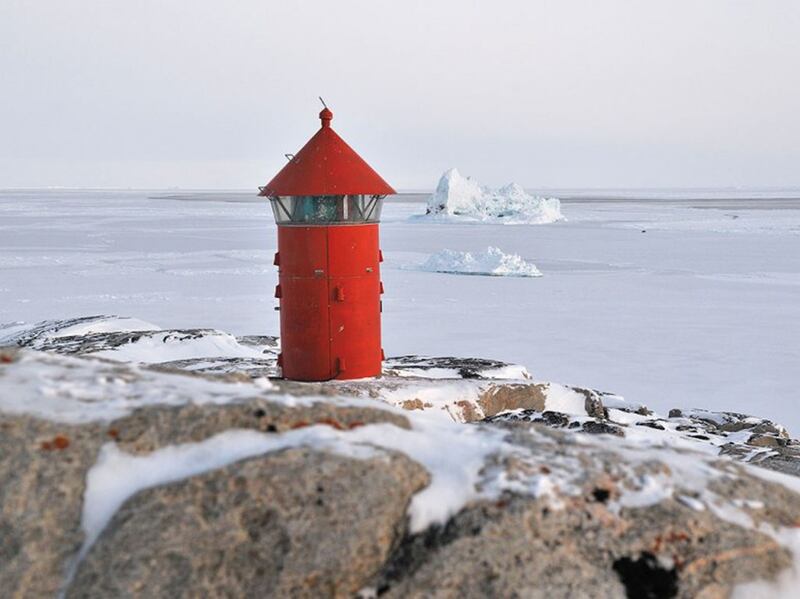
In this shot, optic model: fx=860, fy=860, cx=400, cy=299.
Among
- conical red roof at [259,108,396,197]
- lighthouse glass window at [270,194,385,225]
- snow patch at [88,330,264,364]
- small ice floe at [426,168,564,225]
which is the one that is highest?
conical red roof at [259,108,396,197]

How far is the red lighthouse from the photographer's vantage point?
23.2 ft

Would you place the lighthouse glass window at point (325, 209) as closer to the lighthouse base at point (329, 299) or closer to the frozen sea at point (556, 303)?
the lighthouse base at point (329, 299)

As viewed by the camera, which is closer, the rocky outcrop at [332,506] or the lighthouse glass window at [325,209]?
the rocky outcrop at [332,506]

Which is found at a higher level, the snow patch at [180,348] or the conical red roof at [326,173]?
the conical red roof at [326,173]

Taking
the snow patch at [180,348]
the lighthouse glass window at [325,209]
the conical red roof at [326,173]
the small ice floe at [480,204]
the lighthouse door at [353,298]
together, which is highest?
the conical red roof at [326,173]

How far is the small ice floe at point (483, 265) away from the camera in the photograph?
69.4 ft

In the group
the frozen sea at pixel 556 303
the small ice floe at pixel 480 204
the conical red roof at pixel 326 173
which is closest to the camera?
the conical red roof at pixel 326 173

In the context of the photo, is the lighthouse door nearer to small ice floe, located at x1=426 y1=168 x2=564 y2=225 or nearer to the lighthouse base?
the lighthouse base

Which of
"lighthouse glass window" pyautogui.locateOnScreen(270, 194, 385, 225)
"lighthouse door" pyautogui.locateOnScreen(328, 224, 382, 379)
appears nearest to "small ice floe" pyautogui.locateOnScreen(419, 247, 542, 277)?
"lighthouse door" pyautogui.locateOnScreen(328, 224, 382, 379)

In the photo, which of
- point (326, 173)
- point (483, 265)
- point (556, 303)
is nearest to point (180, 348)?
point (326, 173)

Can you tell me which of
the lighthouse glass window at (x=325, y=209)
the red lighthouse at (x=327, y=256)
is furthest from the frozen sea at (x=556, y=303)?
the lighthouse glass window at (x=325, y=209)

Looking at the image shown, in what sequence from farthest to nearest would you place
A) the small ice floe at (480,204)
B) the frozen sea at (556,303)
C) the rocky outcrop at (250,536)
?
the small ice floe at (480,204) < the frozen sea at (556,303) < the rocky outcrop at (250,536)

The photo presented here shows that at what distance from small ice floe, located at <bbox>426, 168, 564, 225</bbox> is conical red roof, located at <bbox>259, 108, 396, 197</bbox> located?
42.3 meters

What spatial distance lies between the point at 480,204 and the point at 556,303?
36.8 meters
